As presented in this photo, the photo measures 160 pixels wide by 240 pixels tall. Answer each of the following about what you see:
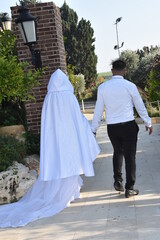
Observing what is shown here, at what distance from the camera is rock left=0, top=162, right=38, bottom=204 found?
530 cm

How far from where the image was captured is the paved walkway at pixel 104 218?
12.7ft

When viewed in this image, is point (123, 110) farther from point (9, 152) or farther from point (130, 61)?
point (130, 61)

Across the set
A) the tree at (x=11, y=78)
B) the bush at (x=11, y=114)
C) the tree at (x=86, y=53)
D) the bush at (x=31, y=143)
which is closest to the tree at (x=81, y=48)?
the tree at (x=86, y=53)

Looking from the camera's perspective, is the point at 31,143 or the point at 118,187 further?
the point at 31,143

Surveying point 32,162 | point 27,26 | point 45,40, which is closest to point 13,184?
point 32,162

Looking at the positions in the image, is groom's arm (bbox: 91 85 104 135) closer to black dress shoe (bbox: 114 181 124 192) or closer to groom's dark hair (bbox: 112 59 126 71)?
groom's dark hair (bbox: 112 59 126 71)

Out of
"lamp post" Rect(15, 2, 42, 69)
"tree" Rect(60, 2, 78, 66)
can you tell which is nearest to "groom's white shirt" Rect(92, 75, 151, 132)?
"lamp post" Rect(15, 2, 42, 69)

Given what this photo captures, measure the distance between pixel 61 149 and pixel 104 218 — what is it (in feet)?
3.86

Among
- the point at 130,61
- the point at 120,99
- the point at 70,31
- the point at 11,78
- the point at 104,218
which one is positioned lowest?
the point at 104,218

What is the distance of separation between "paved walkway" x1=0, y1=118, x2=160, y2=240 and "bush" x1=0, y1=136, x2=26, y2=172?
1176 mm

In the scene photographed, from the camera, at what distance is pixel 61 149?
5.07 metres

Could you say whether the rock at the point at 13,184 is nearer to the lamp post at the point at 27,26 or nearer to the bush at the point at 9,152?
the bush at the point at 9,152

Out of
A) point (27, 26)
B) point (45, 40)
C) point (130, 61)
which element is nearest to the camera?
point (27, 26)

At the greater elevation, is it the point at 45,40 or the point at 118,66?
the point at 45,40
